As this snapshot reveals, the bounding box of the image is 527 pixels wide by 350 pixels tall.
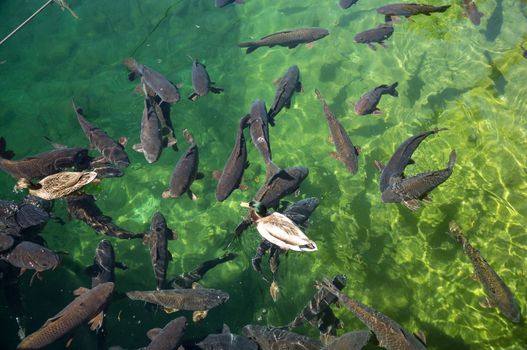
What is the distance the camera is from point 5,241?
5.84 meters

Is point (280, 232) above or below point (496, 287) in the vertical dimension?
above

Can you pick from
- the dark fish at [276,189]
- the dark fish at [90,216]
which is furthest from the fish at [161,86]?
the dark fish at [276,189]

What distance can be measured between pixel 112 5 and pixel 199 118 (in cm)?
718

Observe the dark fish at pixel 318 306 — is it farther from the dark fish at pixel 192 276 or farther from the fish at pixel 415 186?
the dark fish at pixel 192 276

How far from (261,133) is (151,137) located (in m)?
2.08

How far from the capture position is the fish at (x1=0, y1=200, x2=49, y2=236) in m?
5.96

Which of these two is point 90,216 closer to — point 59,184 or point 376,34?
point 59,184

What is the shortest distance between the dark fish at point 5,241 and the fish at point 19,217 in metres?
0.15

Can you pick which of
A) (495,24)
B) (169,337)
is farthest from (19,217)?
(495,24)

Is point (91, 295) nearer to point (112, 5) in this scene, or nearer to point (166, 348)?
point (166, 348)

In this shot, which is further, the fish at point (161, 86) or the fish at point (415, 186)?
the fish at point (161, 86)

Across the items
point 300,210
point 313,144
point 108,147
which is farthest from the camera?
point 313,144

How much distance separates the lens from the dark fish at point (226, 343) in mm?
5305

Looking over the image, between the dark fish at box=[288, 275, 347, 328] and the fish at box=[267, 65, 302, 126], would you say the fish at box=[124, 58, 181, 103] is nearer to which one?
the fish at box=[267, 65, 302, 126]
